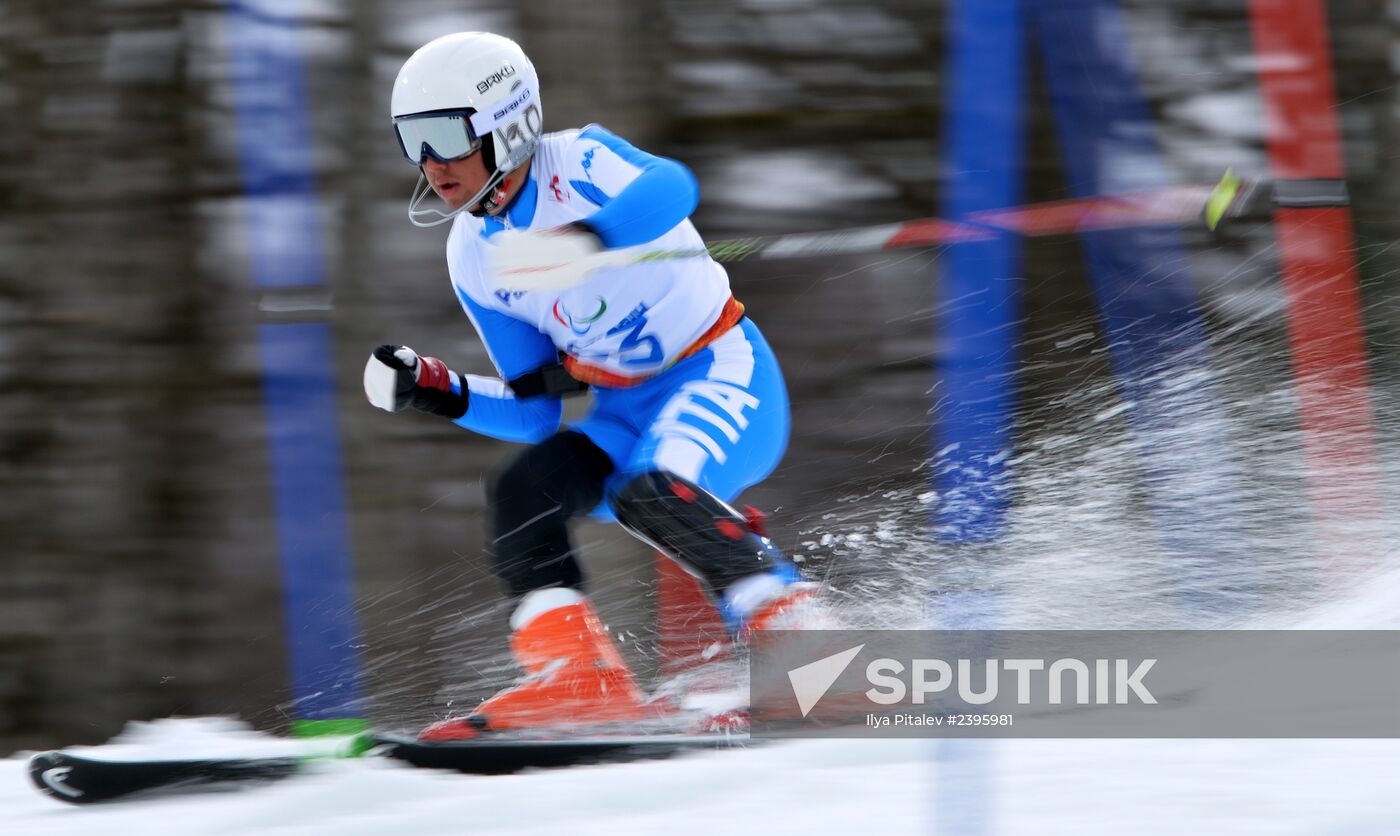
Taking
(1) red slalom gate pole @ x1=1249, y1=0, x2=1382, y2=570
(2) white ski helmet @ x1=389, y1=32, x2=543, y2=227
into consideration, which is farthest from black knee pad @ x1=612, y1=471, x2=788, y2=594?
(1) red slalom gate pole @ x1=1249, y1=0, x2=1382, y2=570

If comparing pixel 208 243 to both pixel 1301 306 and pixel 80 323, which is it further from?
pixel 1301 306

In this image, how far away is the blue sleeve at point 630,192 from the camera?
2.26 metres

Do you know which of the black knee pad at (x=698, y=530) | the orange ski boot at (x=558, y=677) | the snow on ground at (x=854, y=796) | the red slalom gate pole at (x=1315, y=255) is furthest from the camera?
the red slalom gate pole at (x=1315, y=255)

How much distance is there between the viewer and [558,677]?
7.65 feet

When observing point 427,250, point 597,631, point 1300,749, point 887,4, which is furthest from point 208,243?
point 1300,749

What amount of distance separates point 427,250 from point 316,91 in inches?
24.1

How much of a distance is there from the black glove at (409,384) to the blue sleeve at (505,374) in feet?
0.11

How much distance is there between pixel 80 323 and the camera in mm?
4664

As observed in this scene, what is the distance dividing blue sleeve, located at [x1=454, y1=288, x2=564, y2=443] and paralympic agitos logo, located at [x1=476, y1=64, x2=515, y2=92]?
1.34 feet

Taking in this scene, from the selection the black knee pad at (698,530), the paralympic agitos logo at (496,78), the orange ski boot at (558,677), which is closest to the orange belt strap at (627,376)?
the black knee pad at (698,530)

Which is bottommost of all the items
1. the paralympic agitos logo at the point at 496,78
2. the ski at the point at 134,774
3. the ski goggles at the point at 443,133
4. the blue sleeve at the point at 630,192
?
the ski at the point at 134,774

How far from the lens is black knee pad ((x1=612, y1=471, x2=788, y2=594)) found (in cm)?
220

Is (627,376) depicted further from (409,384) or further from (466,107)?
(466,107)

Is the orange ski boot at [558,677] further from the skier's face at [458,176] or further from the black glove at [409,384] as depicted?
the skier's face at [458,176]
